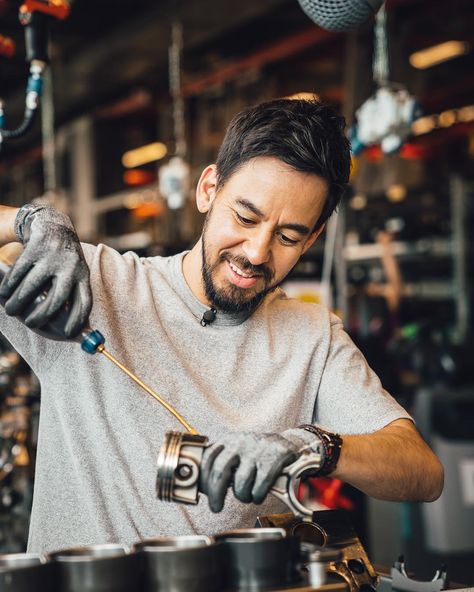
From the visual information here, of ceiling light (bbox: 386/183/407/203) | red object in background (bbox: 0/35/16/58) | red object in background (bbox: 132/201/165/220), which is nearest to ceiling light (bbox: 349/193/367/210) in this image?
ceiling light (bbox: 386/183/407/203)

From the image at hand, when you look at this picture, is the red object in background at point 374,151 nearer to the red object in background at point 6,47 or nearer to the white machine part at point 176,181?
the white machine part at point 176,181

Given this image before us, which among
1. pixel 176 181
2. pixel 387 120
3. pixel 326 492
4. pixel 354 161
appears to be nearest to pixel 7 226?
pixel 326 492

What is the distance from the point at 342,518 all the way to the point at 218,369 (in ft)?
1.35

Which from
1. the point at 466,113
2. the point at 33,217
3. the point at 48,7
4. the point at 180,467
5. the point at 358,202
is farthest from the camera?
the point at 466,113

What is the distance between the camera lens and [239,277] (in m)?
1.56

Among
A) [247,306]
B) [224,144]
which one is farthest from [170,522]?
[224,144]

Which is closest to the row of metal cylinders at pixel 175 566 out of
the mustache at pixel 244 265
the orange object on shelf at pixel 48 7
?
the mustache at pixel 244 265

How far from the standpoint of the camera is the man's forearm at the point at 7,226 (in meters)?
1.43

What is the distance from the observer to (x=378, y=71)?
3.62 metres

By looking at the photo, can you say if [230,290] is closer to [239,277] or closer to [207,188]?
[239,277]

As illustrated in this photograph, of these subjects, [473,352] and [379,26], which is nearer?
[379,26]

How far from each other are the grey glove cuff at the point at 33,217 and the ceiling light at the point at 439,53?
5744mm

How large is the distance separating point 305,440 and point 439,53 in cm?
635

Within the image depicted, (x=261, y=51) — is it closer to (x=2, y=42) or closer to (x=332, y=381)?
(x=2, y=42)
